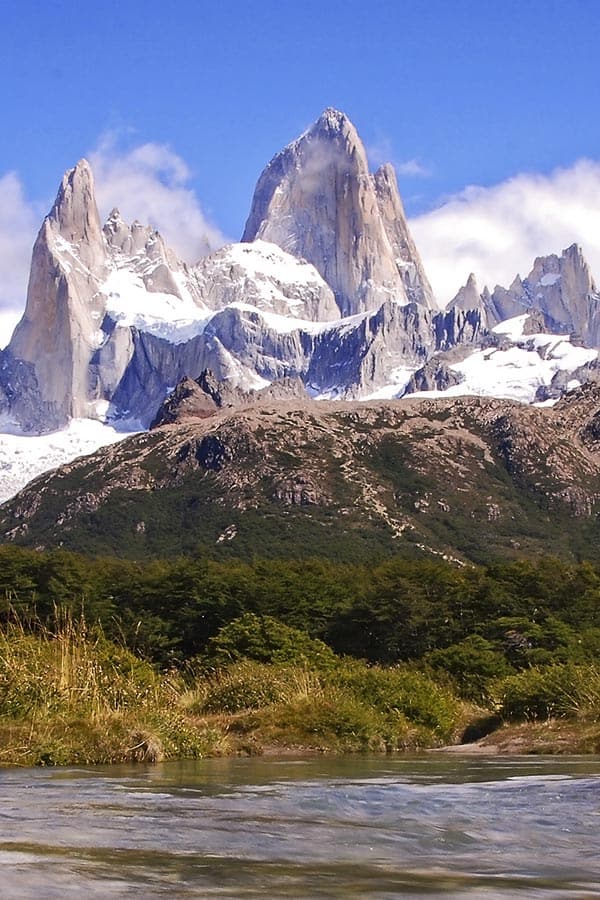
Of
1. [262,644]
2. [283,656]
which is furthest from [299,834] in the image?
[262,644]

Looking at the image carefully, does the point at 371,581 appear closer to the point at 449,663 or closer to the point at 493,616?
the point at 493,616

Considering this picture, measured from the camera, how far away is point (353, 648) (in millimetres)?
61625

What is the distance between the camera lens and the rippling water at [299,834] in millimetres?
9086

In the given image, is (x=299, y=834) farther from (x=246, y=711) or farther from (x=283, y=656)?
(x=283, y=656)

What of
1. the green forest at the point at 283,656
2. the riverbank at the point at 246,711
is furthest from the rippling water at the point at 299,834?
the green forest at the point at 283,656

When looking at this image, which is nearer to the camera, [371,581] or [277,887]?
[277,887]

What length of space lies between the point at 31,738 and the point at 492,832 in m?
13.4

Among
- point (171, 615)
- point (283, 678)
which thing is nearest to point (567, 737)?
point (283, 678)

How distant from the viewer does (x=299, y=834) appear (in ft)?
41.4

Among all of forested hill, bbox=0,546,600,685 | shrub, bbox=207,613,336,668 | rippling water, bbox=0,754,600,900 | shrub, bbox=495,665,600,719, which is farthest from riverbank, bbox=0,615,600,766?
forested hill, bbox=0,546,600,685

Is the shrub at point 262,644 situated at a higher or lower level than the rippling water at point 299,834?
higher

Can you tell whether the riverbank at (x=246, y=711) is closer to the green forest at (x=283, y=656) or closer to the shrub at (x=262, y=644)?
the green forest at (x=283, y=656)

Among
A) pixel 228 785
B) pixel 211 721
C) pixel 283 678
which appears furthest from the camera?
pixel 283 678

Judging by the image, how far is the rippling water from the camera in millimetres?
9086
